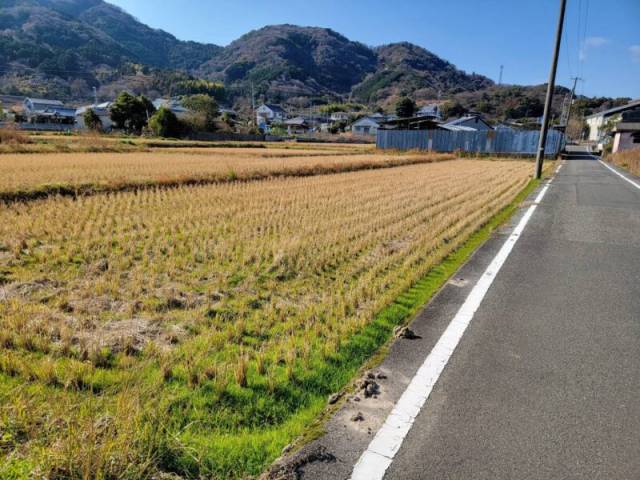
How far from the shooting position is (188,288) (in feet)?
16.1

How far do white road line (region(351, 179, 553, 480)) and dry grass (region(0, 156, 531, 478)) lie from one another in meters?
0.49

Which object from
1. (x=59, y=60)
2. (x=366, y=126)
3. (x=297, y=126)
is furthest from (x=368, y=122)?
(x=59, y=60)

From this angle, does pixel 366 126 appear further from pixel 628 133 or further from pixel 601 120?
pixel 628 133

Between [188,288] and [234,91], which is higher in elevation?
[234,91]

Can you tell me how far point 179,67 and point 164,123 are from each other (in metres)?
164

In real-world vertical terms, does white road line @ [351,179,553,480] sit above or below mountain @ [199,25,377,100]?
below

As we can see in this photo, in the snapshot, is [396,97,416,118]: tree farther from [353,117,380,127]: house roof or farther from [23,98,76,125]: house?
[23,98,76,125]: house

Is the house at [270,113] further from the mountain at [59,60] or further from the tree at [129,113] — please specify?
the tree at [129,113]

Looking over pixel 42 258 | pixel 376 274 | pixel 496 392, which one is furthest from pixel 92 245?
pixel 496 392

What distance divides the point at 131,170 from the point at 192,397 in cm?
1514

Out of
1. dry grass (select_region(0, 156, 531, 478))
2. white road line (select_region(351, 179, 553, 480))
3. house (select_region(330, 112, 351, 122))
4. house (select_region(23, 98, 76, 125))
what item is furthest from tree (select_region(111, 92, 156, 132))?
white road line (select_region(351, 179, 553, 480))

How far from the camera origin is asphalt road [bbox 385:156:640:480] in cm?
225

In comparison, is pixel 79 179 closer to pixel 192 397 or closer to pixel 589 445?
pixel 192 397

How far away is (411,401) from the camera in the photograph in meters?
2.78
